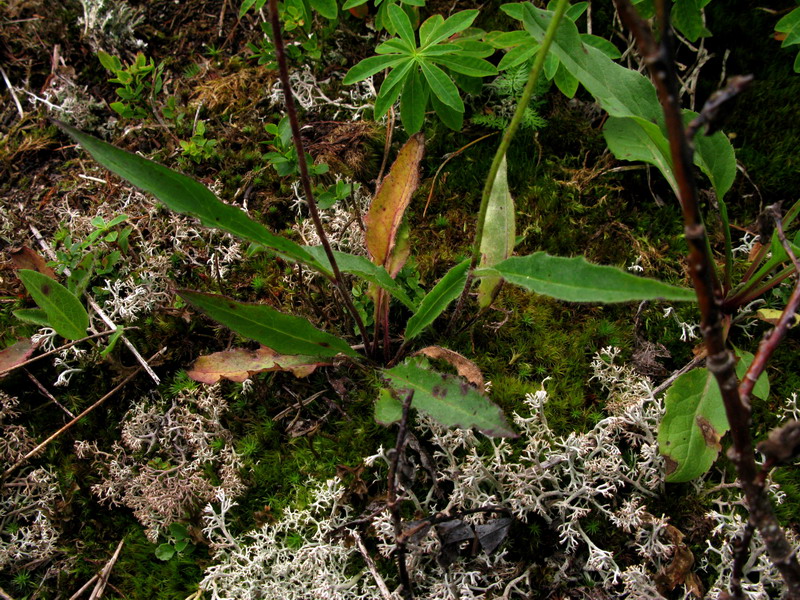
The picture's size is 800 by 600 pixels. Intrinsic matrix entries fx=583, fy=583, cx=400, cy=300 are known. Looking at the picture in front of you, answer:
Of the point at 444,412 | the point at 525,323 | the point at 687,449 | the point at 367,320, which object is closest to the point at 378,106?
the point at 367,320

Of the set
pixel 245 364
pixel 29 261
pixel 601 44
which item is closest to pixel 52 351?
pixel 29 261

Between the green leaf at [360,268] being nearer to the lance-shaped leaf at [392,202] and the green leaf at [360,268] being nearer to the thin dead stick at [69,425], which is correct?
the lance-shaped leaf at [392,202]

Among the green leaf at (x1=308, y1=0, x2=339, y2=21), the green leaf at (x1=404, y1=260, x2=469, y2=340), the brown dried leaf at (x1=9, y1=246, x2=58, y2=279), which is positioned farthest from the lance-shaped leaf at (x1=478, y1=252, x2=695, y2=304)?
the brown dried leaf at (x1=9, y1=246, x2=58, y2=279)

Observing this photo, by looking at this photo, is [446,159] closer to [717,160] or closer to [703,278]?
[717,160]

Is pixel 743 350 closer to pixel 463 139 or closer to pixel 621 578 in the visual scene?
pixel 621 578

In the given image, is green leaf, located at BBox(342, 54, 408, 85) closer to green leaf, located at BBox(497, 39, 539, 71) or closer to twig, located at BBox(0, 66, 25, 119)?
green leaf, located at BBox(497, 39, 539, 71)

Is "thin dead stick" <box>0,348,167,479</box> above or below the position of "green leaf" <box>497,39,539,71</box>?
below
